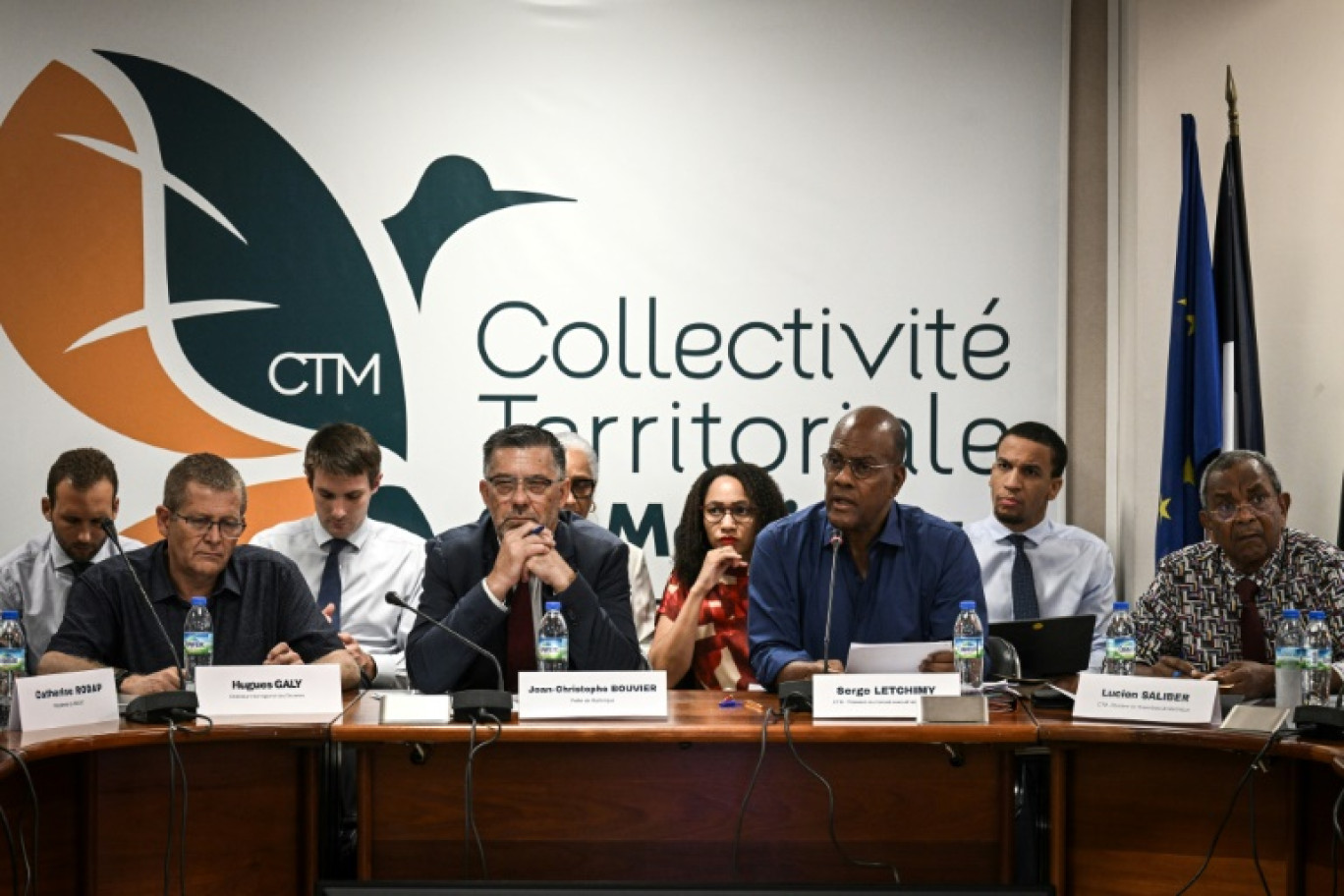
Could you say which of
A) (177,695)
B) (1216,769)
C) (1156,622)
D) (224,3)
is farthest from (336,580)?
(1216,769)

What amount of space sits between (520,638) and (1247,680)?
165 centimetres

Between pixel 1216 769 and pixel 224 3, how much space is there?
4014 millimetres

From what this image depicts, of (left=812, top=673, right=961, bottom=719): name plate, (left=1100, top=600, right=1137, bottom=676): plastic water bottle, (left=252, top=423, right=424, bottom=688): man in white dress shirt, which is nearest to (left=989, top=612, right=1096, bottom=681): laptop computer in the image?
(left=1100, top=600, right=1137, bottom=676): plastic water bottle

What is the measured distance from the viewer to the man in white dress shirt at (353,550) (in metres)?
4.75

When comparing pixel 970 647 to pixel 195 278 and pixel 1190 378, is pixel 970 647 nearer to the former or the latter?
pixel 1190 378

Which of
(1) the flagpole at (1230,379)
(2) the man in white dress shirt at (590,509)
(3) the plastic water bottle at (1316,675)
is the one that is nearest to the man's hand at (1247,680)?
(3) the plastic water bottle at (1316,675)

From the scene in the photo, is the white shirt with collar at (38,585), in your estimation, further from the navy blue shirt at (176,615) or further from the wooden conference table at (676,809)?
the wooden conference table at (676,809)

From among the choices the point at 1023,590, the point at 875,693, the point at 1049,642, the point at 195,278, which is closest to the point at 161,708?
the point at 875,693

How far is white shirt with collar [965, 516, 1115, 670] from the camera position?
4.96 metres

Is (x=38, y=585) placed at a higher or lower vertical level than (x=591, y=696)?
higher

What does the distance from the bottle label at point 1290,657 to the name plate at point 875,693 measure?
2.21 ft

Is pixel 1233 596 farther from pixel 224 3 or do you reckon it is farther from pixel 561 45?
pixel 224 3

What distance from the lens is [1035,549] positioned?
5.03 m

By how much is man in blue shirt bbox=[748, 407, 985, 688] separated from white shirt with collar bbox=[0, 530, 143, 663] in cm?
220
